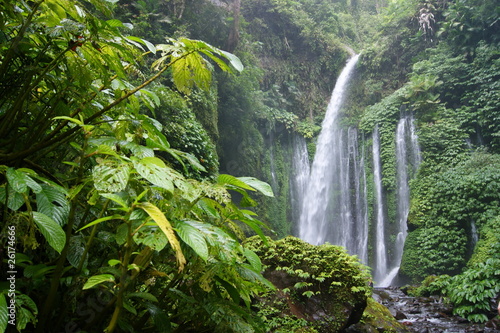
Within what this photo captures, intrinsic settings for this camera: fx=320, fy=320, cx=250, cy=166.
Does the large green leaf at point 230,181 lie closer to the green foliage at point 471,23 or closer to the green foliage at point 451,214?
the green foliage at point 451,214

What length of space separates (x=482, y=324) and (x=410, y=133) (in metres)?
9.01

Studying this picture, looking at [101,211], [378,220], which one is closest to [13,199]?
[101,211]

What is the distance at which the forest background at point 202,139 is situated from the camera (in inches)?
39.4

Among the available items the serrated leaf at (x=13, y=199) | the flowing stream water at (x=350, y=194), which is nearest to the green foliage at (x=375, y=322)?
the serrated leaf at (x=13, y=199)

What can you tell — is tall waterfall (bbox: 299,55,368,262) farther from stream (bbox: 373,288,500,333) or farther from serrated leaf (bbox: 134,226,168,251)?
serrated leaf (bbox: 134,226,168,251)

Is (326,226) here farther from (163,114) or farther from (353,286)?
(353,286)

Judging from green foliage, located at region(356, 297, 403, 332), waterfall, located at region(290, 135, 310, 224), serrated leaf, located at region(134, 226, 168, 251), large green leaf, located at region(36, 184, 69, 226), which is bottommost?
green foliage, located at region(356, 297, 403, 332)

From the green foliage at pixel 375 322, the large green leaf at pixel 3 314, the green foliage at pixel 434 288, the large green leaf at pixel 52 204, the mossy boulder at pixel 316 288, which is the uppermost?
the large green leaf at pixel 52 204

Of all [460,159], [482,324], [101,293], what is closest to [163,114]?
[101,293]

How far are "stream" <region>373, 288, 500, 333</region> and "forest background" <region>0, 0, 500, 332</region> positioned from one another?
16.0 inches

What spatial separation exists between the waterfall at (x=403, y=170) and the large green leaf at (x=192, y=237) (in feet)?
38.8

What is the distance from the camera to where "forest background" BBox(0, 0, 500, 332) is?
1.00m

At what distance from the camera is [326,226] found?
46.9ft

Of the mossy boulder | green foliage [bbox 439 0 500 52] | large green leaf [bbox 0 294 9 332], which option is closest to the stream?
the mossy boulder
